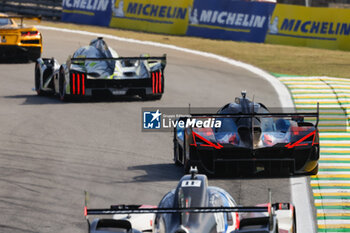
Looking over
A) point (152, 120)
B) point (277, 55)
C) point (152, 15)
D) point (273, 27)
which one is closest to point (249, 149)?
point (152, 120)

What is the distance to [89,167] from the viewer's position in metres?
14.2

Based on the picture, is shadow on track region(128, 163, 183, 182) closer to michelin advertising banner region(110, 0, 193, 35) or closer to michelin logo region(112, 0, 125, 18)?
michelin advertising banner region(110, 0, 193, 35)

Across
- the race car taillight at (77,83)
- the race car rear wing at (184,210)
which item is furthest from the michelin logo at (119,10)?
the race car rear wing at (184,210)

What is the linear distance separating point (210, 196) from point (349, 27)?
24.5 m

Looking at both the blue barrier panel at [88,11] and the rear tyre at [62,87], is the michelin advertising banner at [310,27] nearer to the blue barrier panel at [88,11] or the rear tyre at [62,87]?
the blue barrier panel at [88,11]

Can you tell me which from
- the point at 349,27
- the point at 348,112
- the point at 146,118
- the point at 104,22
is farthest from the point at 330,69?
the point at 104,22

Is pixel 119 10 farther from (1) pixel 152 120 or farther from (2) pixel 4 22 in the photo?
(1) pixel 152 120

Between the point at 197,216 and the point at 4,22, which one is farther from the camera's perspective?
the point at 4,22

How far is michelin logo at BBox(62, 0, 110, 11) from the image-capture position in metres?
41.2

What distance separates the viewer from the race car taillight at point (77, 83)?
20.8 metres

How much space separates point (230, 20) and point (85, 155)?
849 inches

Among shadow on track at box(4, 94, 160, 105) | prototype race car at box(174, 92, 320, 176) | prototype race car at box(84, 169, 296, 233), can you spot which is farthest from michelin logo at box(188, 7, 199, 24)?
prototype race car at box(84, 169, 296, 233)

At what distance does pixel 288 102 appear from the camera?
21.6m

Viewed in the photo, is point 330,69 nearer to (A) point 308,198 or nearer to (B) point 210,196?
(A) point 308,198
